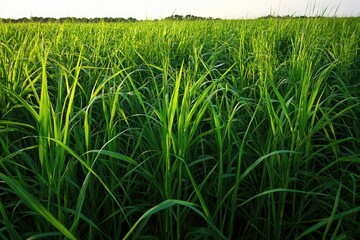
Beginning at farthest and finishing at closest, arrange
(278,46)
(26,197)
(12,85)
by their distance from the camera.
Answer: (278,46) → (12,85) → (26,197)

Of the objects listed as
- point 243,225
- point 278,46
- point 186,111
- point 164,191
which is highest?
point 278,46

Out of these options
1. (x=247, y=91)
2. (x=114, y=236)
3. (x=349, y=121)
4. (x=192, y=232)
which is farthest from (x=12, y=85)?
(x=349, y=121)

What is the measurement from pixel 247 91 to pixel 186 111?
897 millimetres

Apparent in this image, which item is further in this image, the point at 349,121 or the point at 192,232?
the point at 349,121

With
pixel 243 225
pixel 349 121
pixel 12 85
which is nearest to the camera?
pixel 243 225

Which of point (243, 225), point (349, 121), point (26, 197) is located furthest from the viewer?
point (349, 121)

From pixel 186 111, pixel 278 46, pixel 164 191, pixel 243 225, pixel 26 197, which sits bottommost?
pixel 243 225

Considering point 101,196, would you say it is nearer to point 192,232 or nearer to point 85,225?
point 85,225

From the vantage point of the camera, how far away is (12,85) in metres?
1.41

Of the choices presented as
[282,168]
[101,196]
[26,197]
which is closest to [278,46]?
[282,168]

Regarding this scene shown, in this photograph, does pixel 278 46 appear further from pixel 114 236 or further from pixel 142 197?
pixel 114 236

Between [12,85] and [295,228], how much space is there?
1279 mm

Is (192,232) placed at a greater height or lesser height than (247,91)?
lesser

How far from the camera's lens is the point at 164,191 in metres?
0.92
